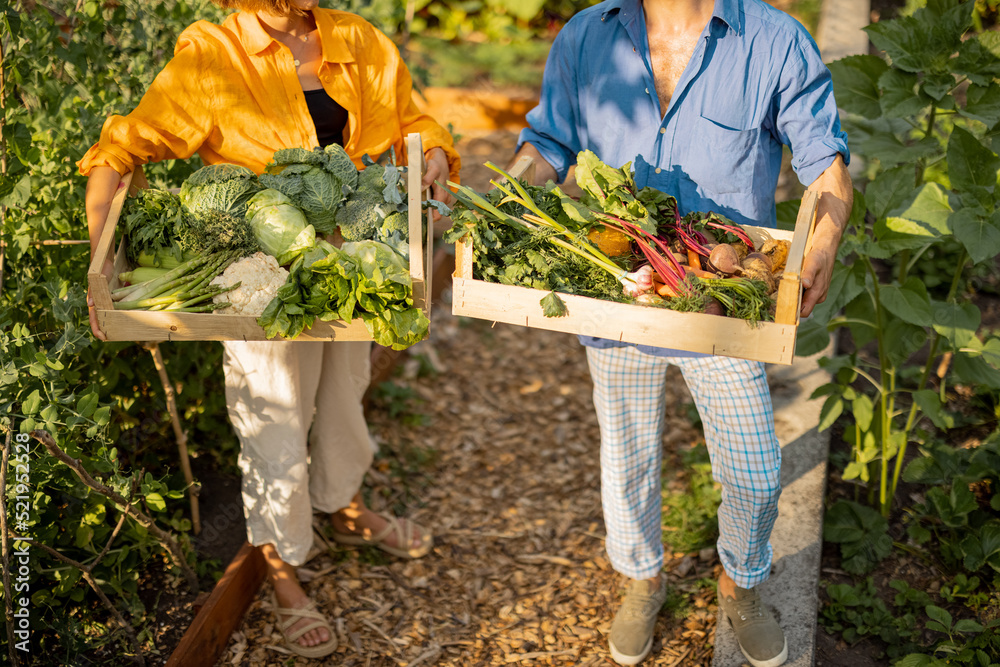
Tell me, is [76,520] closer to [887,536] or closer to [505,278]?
[505,278]

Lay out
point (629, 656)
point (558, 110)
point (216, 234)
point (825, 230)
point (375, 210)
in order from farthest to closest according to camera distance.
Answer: point (629, 656), point (558, 110), point (375, 210), point (216, 234), point (825, 230)

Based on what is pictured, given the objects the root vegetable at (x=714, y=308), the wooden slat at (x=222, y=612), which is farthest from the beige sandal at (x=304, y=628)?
A: the root vegetable at (x=714, y=308)

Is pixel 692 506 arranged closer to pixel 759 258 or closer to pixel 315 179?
pixel 759 258

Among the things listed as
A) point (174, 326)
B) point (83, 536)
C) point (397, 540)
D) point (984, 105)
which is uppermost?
point (984, 105)

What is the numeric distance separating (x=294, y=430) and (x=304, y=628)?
0.85 meters

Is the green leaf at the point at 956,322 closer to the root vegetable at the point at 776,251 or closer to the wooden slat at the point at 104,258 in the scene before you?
the root vegetable at the point at 776,251

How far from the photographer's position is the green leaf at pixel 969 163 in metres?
2.89

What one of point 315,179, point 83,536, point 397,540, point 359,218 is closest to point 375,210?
point 359,218

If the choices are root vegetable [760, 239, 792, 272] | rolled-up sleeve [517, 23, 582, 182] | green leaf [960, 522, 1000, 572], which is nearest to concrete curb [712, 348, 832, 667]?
green leaf [960, 522, 1000, 572]

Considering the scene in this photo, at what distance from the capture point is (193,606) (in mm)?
3158

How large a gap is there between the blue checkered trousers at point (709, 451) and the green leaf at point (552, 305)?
24.1 inches

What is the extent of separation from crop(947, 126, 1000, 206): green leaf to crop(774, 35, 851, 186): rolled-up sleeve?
0.59 m

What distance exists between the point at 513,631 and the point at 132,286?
205 centimetres

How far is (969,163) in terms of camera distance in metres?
2.92
